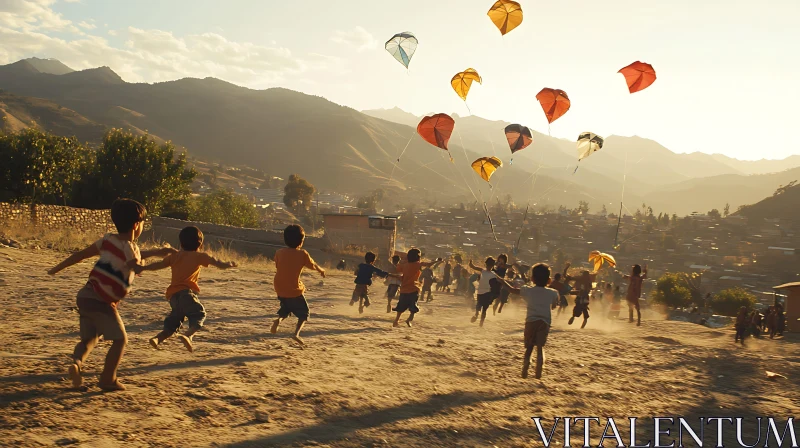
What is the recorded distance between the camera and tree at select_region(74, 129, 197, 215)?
111ft

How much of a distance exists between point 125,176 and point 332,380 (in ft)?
103

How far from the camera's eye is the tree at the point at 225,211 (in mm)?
45569

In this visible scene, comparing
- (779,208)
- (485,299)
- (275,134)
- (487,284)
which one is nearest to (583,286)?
(485,299)

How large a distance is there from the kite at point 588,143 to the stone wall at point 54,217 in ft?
71.5

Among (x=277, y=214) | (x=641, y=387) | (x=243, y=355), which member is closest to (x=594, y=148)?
(x=641, y=387)

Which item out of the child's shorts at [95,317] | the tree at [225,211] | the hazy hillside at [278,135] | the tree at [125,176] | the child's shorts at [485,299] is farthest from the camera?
the hazy hillside at [278,135]

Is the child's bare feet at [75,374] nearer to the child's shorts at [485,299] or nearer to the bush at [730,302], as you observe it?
the child's shorts at [485,299]

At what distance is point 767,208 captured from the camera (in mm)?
84250

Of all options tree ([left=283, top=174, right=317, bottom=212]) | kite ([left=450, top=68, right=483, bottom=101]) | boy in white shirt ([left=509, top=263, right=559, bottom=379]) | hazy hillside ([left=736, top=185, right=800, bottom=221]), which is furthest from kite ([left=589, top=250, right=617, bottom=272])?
hazy hillside ([left=736, top=185, right=800, bottom=221])

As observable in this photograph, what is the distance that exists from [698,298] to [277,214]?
50.9m

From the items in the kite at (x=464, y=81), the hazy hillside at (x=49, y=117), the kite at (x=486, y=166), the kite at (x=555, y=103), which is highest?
the hazy hillside at (x=49, y=117)

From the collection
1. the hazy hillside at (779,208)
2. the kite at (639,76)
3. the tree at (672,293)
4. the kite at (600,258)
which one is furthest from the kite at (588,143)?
the hazy hillside at (779,208)

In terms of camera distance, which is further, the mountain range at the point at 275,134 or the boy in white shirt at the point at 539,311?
the mountain range at the point at 275,134

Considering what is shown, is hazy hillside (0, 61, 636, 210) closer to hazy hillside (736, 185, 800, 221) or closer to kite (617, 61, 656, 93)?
hazy hillside (736, 185, 800, 221)
